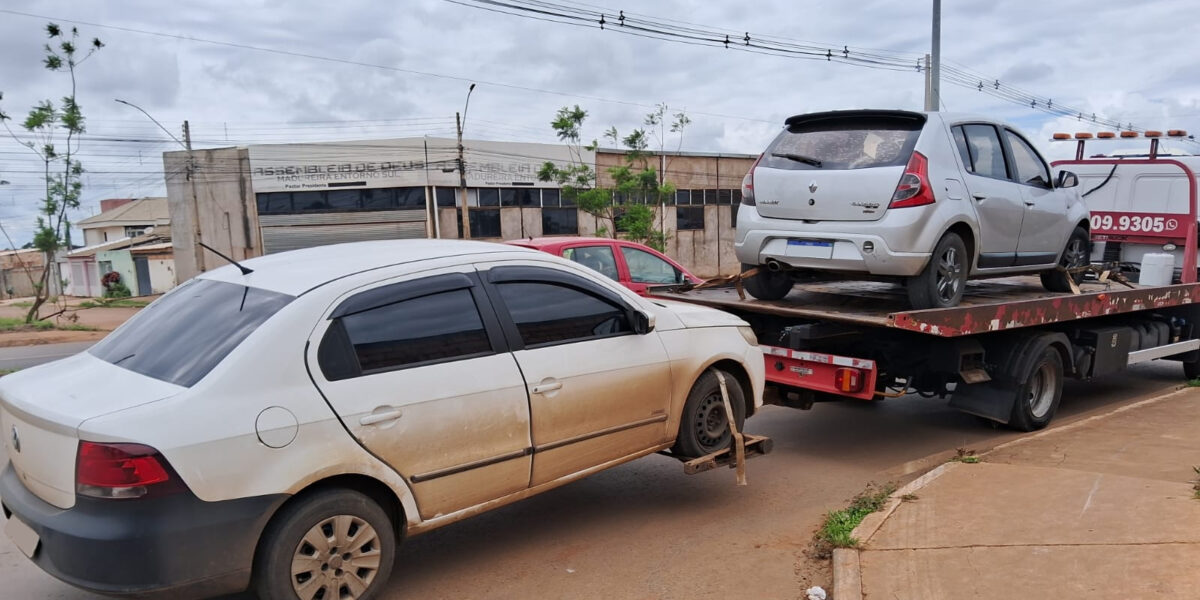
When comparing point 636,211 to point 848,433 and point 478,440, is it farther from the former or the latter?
point 478,440

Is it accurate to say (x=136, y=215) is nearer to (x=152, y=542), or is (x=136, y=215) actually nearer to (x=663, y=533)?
(x=663, y=533)

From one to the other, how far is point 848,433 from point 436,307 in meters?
4.58

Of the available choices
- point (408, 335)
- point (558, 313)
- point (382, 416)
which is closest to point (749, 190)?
point (558, 313)

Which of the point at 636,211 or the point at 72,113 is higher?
the point at 72,113

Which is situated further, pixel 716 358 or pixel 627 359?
pixel 716 358

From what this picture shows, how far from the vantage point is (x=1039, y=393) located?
288 inches

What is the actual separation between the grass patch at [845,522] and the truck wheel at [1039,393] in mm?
2130

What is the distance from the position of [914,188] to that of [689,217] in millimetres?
26900

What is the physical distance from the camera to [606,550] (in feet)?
15.5

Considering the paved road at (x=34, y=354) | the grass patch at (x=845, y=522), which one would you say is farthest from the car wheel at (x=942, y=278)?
the paved road at (x=34, y=354)

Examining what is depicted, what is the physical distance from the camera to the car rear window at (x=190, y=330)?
3.53 metres

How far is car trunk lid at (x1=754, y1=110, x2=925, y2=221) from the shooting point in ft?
19.9

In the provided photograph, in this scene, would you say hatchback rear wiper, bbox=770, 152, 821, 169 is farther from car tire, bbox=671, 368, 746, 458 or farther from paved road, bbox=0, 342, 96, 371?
paved road, bbox=0, 342, 96, 371

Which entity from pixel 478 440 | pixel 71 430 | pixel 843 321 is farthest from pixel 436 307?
pixel 843 321
